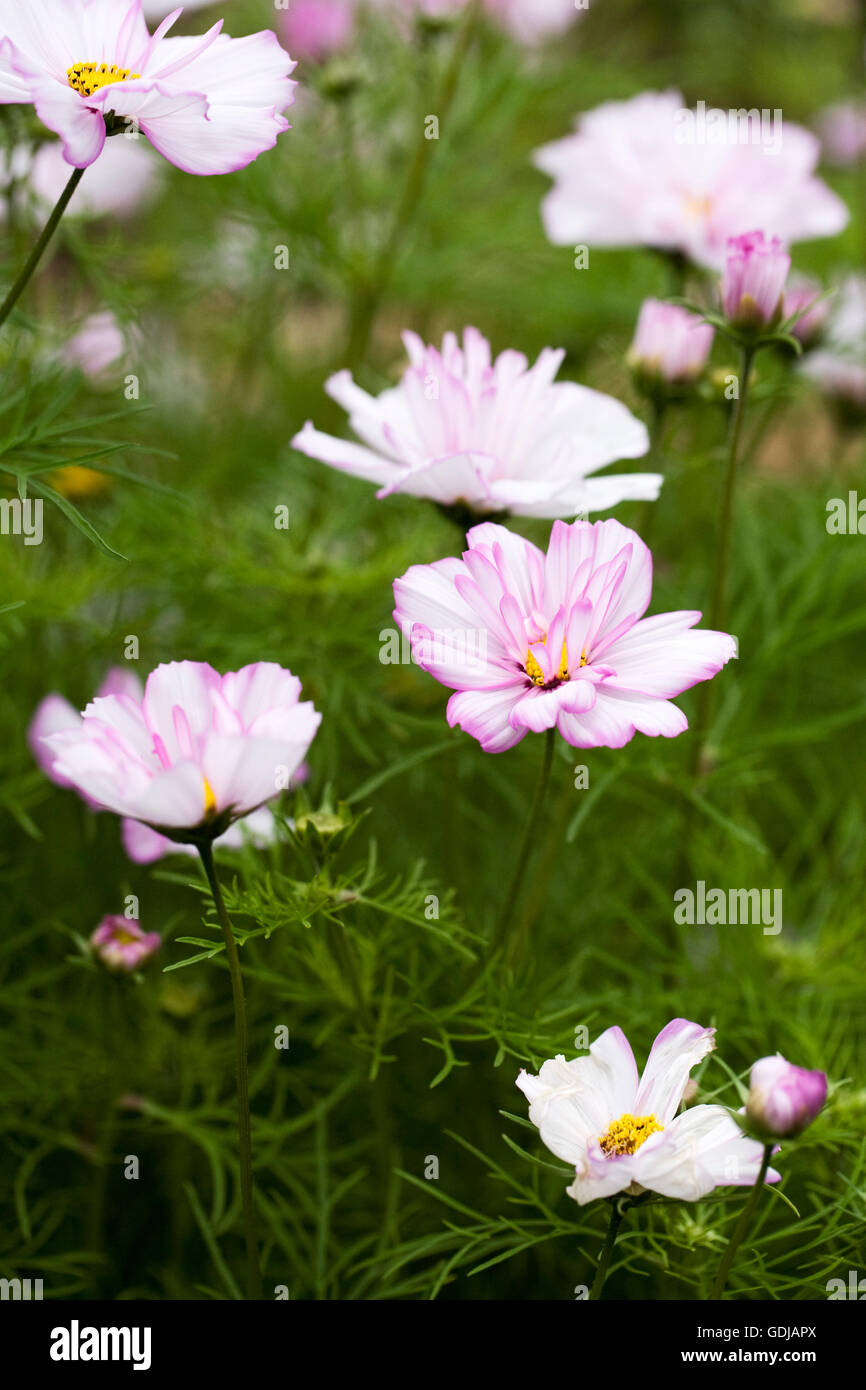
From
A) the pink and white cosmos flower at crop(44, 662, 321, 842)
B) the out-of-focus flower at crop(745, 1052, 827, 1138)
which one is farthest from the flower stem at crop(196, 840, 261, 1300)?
the out-of-focus flower at crop(745, 1052, 827, 1138)

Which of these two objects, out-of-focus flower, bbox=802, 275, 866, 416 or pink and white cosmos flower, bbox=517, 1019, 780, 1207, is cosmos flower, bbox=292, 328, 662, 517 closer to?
pink and white cosmos flower, bbox=517, 1019, 780, 1207

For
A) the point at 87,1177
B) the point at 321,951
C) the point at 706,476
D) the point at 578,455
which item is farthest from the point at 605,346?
the point at 87,1177

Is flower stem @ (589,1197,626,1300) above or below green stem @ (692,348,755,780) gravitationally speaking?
below

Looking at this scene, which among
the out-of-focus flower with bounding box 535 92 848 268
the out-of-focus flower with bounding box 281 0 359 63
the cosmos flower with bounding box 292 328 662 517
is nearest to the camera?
the cosmos flower with bounding box 292 328 662 517

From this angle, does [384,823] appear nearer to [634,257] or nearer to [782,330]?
[782,330]

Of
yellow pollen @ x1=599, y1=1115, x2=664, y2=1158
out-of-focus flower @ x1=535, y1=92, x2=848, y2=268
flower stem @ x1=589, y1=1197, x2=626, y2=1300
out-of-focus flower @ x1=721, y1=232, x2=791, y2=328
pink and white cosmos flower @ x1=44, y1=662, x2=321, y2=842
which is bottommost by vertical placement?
flower stem @ x1=589, y1=1197, x2=626, y2=1300

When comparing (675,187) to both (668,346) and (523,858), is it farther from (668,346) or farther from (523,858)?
(523,858)

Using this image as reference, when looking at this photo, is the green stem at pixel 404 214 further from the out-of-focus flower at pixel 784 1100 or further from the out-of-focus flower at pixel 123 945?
the out-of-focus flower at pixel 784 1100
